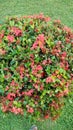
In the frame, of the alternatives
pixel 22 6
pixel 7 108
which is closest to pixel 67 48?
pixel 7 108

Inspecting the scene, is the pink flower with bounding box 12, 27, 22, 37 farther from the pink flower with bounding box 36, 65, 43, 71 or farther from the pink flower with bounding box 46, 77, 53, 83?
the pink flower with bounding box 46, 77, 53, 83

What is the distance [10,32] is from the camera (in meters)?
3.85

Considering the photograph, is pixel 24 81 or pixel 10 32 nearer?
pixel 24 81

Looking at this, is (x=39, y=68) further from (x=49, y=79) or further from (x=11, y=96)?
(x=11, y=96)

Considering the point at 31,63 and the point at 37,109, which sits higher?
the point at 31,63

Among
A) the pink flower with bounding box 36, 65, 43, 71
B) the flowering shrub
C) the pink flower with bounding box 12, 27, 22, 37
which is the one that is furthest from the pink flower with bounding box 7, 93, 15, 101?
the pink flower with bounding box 12, 27, 22, 37

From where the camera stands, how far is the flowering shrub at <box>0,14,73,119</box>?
3.57 m

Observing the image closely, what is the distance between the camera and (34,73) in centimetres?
354

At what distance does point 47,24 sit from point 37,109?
1100 millimetres

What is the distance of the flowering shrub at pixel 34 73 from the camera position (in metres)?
3.57

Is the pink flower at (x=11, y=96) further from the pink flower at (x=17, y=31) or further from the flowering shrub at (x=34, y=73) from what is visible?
the pink flower at (x=17, y=31)

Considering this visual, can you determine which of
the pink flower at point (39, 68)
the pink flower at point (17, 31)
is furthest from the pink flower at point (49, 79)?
the pink flower at point (17, 31)

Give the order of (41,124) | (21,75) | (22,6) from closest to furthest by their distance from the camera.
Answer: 1. (21,75)
2. (41,124)
3. (22,6)

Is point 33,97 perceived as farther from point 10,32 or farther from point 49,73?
point 10,32
